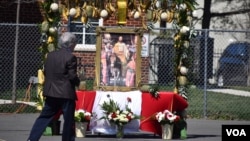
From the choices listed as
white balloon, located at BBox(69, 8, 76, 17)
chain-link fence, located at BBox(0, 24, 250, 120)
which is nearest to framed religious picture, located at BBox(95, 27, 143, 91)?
white balloon, located at BBox(69, 8, 76, 17)

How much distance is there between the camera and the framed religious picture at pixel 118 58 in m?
14.3

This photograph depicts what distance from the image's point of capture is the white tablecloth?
1404 centimetres

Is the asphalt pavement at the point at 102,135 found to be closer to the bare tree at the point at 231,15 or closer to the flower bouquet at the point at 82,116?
the flower bouquet at the point at 82,116

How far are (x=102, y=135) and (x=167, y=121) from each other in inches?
54.2

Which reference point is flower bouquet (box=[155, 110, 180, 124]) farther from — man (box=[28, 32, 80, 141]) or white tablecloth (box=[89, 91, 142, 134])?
man (box=[28, 32, 80, 141])

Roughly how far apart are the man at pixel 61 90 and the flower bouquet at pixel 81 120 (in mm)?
1752

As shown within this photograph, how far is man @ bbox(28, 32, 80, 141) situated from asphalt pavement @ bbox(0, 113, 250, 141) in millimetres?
1692

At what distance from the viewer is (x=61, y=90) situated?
38.9ft

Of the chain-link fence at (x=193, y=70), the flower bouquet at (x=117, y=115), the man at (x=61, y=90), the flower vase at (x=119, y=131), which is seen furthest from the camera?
the chain-link fence at (x=193, y=70)

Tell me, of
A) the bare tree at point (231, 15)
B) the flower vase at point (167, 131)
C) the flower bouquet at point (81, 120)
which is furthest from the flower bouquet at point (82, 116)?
the bare tree at point (231, 15)

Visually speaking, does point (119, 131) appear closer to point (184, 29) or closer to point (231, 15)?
point (184, 29)

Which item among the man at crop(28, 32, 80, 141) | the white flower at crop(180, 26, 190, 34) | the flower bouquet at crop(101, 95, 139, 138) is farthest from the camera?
the white flower at crop(180, 26, 190, 34)

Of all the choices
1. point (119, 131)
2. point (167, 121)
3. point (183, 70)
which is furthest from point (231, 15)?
point (119, 131)

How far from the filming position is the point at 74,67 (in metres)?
12.0
